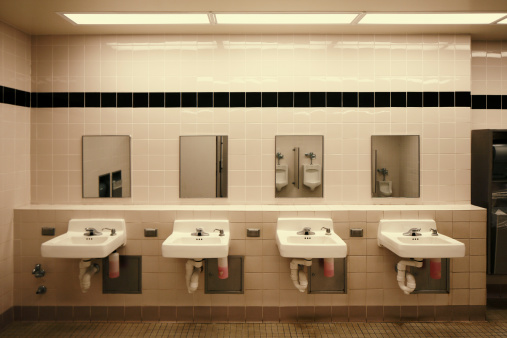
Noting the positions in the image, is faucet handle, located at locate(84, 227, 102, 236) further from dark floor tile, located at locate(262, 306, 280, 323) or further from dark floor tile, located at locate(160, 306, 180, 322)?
dark floor tile, located at locate(262, 306, 280, 323)

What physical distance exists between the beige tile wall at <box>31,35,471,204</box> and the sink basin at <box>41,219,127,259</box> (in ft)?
1.81

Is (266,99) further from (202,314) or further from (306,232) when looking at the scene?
(202,314)

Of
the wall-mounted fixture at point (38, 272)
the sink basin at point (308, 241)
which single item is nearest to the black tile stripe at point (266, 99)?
the sink basin at point (308, 241)

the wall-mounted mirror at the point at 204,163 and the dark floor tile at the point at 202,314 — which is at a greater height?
the wall-mounted mirror at the point at 204,163

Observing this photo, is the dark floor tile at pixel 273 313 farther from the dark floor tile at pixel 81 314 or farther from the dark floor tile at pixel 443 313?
the dark floor tile at pixel 81 314

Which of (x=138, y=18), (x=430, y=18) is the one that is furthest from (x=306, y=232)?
(x=138, y=18)

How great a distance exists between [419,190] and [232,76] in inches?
86.1

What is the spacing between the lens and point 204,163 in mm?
3699

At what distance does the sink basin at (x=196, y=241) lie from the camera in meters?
2.97

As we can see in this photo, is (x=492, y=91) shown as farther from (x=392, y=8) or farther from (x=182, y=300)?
(x=182, y=300)

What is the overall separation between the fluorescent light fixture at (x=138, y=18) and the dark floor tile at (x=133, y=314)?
2614 millimetres

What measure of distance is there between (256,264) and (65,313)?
73.2 inches

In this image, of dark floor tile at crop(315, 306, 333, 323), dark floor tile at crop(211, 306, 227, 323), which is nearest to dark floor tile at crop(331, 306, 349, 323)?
dark floor tile at crop(315, 306, 333, 323)

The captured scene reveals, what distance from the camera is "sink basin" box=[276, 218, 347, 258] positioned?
2.96 meters
